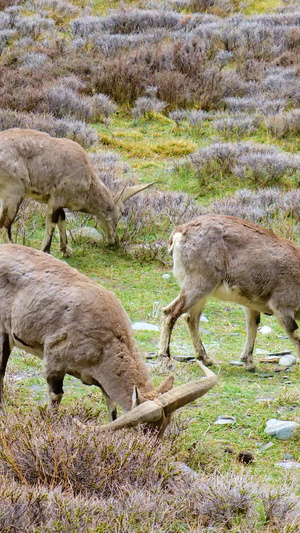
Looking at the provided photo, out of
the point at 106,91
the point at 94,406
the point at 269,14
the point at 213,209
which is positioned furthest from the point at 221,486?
the point at 269,14

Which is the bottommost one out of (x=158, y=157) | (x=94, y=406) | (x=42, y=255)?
(x=158, y=157)

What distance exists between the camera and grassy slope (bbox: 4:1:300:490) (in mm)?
5762

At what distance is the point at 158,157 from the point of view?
1552cm

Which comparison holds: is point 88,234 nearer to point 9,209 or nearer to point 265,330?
point 9,209

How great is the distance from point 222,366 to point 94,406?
6.19ft

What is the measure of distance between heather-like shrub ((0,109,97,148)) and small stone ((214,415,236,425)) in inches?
386

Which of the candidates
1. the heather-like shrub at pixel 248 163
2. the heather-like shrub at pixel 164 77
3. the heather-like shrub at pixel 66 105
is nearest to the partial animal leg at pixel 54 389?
the heather-like shrub at pixel 248 163

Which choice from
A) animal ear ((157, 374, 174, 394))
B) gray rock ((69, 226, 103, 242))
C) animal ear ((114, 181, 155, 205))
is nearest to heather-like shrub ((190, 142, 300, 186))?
animal ear ((114, 181, 155, 205))

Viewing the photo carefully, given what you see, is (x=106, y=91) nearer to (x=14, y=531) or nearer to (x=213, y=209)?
(x=213, y=209)

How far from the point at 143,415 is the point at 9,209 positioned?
628 centimetres

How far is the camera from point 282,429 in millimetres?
5992

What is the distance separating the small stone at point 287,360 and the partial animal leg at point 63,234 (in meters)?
4.08

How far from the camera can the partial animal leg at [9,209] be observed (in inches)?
407

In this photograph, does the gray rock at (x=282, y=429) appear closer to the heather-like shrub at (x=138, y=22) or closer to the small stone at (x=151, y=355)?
the small stone at (x=151, y=355)
